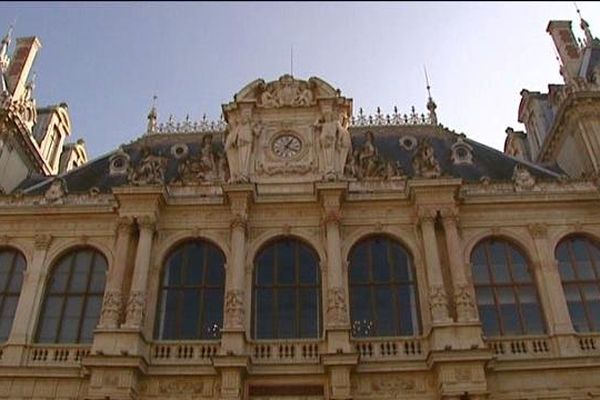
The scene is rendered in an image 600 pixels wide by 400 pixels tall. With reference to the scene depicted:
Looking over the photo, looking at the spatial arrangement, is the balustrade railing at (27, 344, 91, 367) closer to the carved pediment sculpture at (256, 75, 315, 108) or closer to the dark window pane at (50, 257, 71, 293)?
the dark window pane at (50, 257, 71, 293)

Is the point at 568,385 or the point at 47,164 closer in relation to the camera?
the point at 568,385

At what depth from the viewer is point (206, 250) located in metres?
20.4

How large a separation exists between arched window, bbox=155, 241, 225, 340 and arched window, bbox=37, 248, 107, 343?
215 cm

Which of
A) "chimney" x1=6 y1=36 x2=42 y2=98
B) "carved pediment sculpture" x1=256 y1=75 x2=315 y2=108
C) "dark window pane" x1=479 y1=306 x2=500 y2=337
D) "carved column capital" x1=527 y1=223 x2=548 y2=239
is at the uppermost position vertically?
"chimney" x1=6 y1=36 x2=42 y2=98

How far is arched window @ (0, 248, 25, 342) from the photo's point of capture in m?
19.5

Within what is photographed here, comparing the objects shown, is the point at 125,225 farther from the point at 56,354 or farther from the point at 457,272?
the point at 457,272

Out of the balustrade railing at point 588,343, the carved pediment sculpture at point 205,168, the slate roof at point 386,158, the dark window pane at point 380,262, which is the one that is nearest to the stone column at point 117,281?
the carved pediment sculpture at point 205,168

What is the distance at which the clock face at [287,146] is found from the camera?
2214 cm

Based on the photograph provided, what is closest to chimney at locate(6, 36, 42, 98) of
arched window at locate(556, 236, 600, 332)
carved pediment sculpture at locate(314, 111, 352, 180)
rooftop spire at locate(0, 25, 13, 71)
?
rooftop spire at locate(0, 25, 13, 71)

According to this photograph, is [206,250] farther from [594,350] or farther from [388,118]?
[594,350]

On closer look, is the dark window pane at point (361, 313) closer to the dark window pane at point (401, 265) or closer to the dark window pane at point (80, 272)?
the dark window pane at point (401, 265)

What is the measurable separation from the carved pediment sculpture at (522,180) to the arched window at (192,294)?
10.2 m

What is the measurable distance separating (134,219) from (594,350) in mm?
14270

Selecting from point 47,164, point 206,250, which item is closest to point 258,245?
point 206,250
